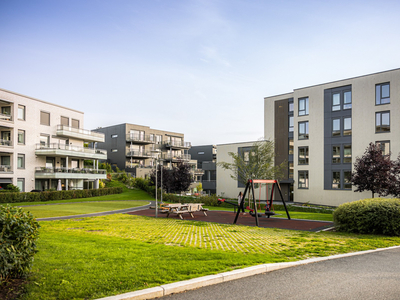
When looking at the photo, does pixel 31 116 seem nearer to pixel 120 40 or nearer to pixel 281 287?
pixel 120 40

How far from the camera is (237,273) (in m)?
5.90

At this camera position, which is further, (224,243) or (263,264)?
(224,243)

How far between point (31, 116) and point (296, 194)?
→ 103 feet

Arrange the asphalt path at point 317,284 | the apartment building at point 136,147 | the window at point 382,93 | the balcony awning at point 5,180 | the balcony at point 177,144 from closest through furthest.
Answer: the asphalt path at point 317,284 → the window at point 382,93 → the balcony awning at point 5,180 → the apartment building at point 136,147 → the balcony at point 177,144

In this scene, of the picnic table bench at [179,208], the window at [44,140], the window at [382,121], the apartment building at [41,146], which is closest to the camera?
the picnic table bench at [179,208]

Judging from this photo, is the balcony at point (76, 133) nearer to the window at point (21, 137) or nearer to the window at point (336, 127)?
the window at point (21, 137)

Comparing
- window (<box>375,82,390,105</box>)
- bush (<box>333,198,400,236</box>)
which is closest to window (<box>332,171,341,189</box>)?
window (<box>375,82,390,105</box>)

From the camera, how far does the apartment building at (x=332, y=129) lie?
29.3m

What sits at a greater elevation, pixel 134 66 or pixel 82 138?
pixel 134 66

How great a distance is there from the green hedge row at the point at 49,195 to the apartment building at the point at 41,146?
2.21m

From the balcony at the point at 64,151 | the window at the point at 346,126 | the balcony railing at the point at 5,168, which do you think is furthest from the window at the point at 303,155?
the balcony railing at the point at 5,168

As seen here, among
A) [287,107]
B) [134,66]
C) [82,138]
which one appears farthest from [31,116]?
[287,107]

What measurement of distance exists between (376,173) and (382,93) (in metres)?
10.1

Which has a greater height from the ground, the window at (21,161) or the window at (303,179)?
the window at (21,161)
